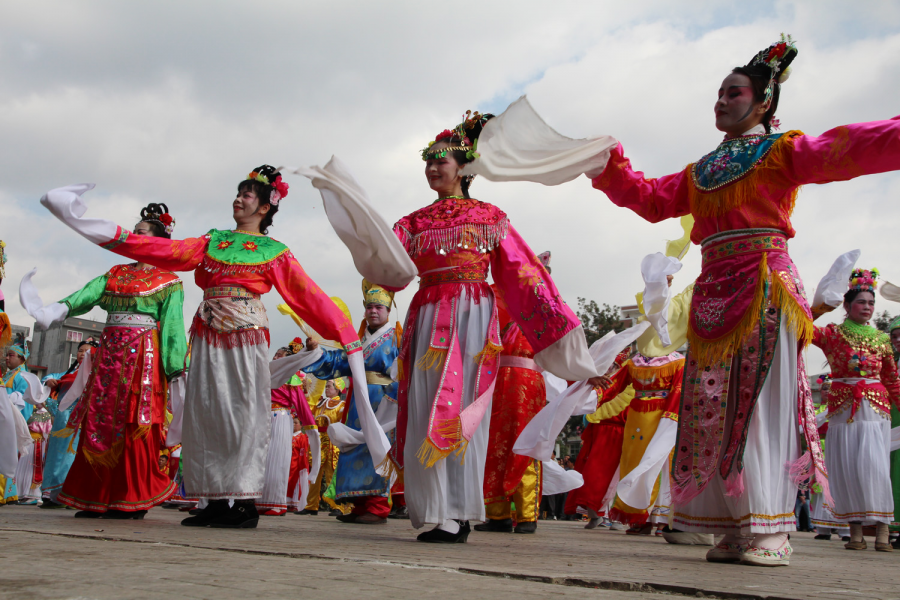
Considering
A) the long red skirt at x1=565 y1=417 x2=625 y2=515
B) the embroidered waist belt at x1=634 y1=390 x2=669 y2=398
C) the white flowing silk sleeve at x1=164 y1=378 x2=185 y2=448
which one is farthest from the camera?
the long red skirt at x1=565 y1=417 x2=625 y2=515

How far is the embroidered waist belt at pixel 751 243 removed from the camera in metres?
3.65

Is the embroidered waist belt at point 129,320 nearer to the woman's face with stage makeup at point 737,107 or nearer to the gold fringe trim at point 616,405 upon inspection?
the woman's face with stage makeup at point 737,107

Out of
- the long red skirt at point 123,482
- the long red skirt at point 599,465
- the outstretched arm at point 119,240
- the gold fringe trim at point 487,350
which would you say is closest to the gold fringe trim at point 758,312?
the gold fringe trim at point 487,350

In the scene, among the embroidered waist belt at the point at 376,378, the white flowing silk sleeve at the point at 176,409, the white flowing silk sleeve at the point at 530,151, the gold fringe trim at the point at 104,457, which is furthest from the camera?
the embroidered waist belt at the point at 376,378

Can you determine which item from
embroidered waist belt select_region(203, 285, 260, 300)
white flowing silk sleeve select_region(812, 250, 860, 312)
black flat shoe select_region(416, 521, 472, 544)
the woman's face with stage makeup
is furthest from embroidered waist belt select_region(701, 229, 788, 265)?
embroidered waist belt select_region(203, 285, 260, 300)

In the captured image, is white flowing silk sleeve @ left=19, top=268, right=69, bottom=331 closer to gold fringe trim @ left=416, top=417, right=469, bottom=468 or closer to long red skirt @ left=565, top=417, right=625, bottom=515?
gold fringe trim @ left=416, top=417, right=469, bottom=468

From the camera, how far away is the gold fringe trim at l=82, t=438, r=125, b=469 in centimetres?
546

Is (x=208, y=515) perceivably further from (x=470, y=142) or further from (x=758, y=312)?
(x=758, y=312)

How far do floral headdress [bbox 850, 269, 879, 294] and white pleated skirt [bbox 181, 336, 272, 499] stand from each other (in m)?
4.96

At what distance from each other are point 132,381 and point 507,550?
10.6 feet

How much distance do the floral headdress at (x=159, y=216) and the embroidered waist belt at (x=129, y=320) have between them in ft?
2.60

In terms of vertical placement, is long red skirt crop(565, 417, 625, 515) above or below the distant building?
below

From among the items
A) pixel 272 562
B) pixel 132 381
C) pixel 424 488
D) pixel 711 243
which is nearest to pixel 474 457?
pixel 424 488

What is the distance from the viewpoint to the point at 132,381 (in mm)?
5648
